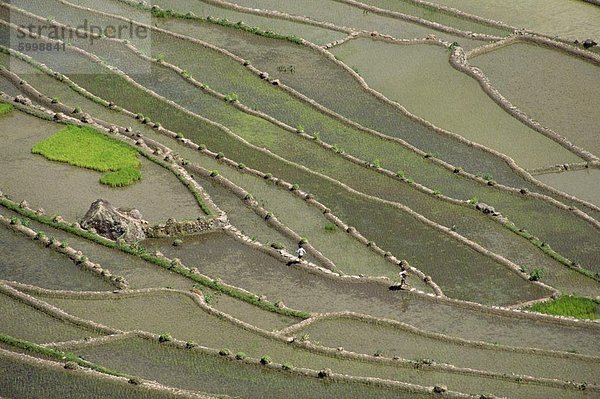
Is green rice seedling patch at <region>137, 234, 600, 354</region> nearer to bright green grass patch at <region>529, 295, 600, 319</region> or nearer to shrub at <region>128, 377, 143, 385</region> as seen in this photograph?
bright green grass patch at <region>529, 295, 600, 319</region>

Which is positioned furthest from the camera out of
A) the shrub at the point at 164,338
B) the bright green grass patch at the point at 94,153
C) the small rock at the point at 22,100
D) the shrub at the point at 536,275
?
the small rock at the point at 22,100

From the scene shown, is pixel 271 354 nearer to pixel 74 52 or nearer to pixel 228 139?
pixel 228 139

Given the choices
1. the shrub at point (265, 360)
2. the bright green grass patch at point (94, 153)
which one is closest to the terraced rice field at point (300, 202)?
the shrub at point (265, 360)

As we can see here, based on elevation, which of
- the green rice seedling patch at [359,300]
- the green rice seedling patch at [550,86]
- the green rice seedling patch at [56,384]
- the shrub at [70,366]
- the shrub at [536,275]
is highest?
the green rice seedling patch at [550,86]

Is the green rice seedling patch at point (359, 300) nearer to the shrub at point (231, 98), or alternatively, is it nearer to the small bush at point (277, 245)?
the small bush at point (277, 245)

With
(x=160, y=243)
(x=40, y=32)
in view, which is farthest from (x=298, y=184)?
(x=40, y=32)

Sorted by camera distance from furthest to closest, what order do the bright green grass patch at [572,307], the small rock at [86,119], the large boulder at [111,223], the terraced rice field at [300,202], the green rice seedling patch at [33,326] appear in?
the small rock at [86,119]
the large boulder at [111,223]
the bright green grass patch at [572,307]
the green rice seedling patch at [33,326]
the terraced rice field at [300,202]

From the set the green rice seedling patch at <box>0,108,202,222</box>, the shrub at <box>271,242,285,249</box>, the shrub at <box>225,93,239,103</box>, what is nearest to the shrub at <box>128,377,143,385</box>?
the shrub at <box>271,242,285,249</box>
